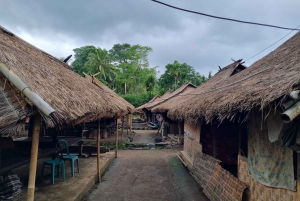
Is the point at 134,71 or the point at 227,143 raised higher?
the point at 134,71

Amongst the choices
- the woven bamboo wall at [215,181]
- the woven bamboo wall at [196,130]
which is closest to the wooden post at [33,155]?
the woven bamboo wall at [215,181]

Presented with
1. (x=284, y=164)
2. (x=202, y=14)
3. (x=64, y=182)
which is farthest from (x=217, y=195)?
(x=202, y=14)

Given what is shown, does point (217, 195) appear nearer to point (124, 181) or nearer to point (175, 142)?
point (124, 181)

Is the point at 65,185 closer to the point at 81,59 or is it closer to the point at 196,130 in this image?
the point at 196,130

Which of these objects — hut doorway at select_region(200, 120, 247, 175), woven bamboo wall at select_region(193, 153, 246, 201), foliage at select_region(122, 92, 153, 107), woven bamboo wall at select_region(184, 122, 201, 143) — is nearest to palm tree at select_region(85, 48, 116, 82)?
foliage at select_region(122, 92, 153, 107)

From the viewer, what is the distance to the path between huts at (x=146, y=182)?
6.09m

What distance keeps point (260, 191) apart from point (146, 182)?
396 cm

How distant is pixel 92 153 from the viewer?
9656mm

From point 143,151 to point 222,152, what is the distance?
597 cm

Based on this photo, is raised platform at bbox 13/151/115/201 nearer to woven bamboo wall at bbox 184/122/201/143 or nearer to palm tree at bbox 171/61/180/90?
woven bamboo wall at bbox 184/122/201/143

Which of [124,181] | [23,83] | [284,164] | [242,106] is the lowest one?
[124,181]

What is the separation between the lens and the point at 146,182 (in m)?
7.35

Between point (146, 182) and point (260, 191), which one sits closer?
point (260, 191)

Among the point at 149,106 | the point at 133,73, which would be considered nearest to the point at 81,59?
the point at 133,73
